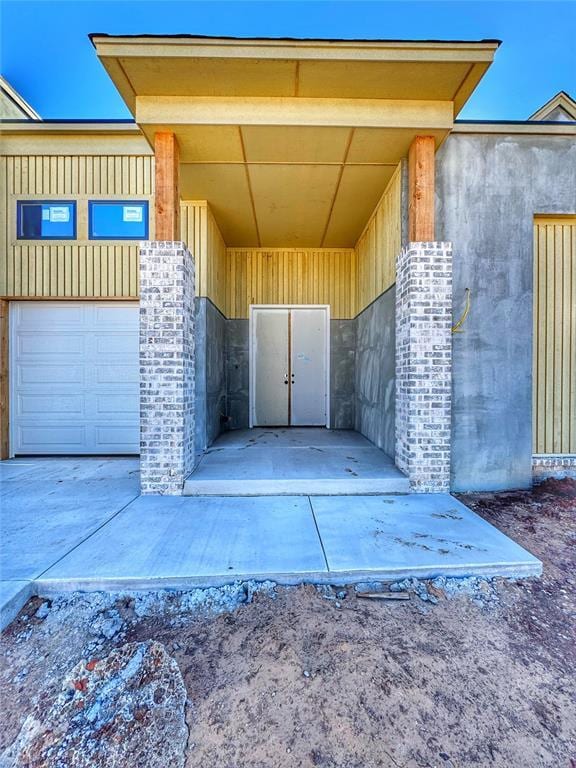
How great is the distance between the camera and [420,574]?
2.23m

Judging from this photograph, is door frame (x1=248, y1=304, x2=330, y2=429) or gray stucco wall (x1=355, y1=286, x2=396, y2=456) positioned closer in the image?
gray stucco wall (x1=355, y1=286, x2=396, y2=456)

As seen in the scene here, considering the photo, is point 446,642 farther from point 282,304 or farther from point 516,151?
point 282,304

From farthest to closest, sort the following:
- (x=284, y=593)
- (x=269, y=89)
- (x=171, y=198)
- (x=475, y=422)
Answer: (x=475, y=422) → (x=171, y=198) → (x=269, y=89) → (x=284, y=593)

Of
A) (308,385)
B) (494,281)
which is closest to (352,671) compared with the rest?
(494,281)

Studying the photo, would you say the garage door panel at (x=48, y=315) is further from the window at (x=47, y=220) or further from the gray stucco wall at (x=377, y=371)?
the gray stucco wall at (x=377, y=371)

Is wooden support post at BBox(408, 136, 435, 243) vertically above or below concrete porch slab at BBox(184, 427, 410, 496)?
above

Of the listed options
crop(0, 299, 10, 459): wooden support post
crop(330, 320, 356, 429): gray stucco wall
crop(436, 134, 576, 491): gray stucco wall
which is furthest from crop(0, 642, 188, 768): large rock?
crop(330, 320, 356, 429): gray stucco wall

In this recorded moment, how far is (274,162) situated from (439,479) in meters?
3.86

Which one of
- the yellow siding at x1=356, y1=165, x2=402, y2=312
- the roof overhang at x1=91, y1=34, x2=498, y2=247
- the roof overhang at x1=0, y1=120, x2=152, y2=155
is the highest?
the roof overhang at x1=0, y1=120, x2=152, y2=155

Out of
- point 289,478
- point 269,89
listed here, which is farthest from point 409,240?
point 289,478

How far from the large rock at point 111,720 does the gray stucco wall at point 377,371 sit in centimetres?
331

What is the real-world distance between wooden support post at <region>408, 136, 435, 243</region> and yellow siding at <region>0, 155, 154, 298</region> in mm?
3606

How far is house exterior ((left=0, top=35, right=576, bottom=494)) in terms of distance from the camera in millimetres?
3199

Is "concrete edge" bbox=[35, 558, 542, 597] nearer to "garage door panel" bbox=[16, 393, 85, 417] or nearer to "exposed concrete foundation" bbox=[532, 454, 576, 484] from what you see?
"exposed concrete foundation" bbox=[532, 454, 576, 484]
